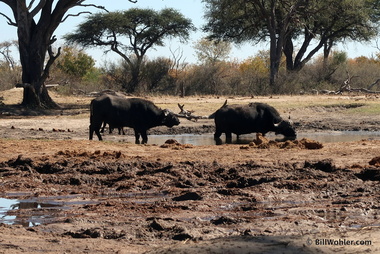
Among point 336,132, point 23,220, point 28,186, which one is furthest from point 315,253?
point 336,132

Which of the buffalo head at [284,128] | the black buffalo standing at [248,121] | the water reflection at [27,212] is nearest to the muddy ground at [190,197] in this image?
the water reflection at [27,212]

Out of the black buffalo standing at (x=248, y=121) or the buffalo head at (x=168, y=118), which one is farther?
the buffalo head at (x=168, y=118)

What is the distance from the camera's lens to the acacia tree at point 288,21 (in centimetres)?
3922

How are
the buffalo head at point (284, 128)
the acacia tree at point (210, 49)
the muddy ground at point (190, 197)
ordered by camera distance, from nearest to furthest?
the muddy ground at point (190, 197) → the buffalo head at point (284, 128) → the acacia tree at point (210, 49)

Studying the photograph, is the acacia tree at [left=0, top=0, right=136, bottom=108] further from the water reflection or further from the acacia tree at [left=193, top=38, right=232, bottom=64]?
the acacia tree at [left=193, top=38, right=232, bottom=64]

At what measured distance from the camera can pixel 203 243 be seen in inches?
242

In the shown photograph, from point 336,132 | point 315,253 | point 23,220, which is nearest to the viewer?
point 315,253

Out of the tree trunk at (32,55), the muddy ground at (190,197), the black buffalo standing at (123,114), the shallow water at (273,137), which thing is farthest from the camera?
the tree trunk at (32,55)

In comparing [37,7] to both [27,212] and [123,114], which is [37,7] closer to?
[123,114]

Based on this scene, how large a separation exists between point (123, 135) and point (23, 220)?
13094 mm

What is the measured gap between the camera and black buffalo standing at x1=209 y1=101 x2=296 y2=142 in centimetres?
1942

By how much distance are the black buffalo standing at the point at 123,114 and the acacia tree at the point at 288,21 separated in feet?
56.4

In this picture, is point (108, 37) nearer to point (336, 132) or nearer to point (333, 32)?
point (333, 32)

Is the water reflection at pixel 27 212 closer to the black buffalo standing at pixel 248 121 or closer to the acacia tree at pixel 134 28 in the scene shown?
the black buffalo standing at pixel 248 121
